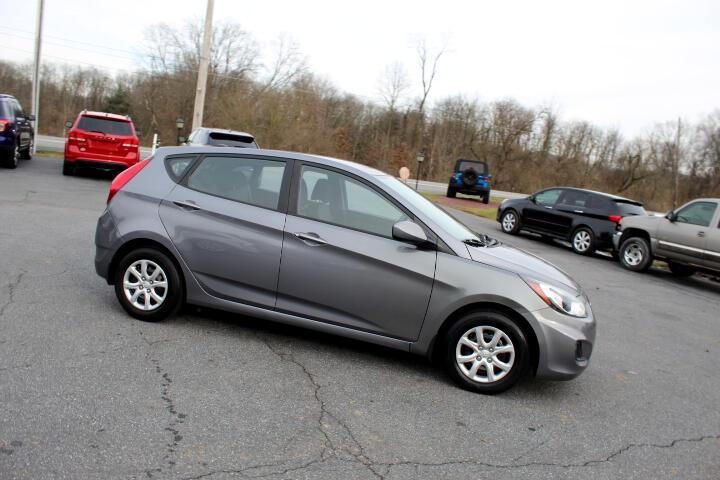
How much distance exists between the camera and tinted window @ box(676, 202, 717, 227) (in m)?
11.7

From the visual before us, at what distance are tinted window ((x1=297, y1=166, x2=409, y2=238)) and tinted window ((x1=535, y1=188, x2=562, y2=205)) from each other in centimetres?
1261

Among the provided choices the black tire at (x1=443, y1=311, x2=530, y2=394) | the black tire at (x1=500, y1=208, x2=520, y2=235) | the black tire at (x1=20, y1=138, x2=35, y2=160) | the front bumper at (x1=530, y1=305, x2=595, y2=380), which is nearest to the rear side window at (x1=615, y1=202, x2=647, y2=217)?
the black tire at (x1=500, y1=208, x2=520, y2=235)

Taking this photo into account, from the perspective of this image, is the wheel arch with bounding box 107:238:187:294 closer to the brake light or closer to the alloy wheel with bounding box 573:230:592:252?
the brake light

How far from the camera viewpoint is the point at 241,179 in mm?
4973

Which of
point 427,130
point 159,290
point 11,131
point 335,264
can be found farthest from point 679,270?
point 427,130

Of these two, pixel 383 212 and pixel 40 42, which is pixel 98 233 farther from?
pixel 40 42

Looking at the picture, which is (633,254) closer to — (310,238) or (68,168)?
(310,238)

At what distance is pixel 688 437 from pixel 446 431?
1821 millimetres

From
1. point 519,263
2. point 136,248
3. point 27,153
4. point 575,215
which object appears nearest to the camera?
point 519,263

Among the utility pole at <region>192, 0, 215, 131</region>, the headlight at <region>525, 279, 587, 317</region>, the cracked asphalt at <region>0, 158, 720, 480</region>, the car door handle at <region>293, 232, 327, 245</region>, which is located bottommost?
the cracked asphalt at <region>0, 158, 720, 480</region>

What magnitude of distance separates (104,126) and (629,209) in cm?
1389

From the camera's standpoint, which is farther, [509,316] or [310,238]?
[310,238]

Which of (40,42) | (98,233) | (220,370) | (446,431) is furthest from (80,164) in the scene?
(446,431)

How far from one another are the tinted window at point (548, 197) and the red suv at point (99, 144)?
11.3 metres
